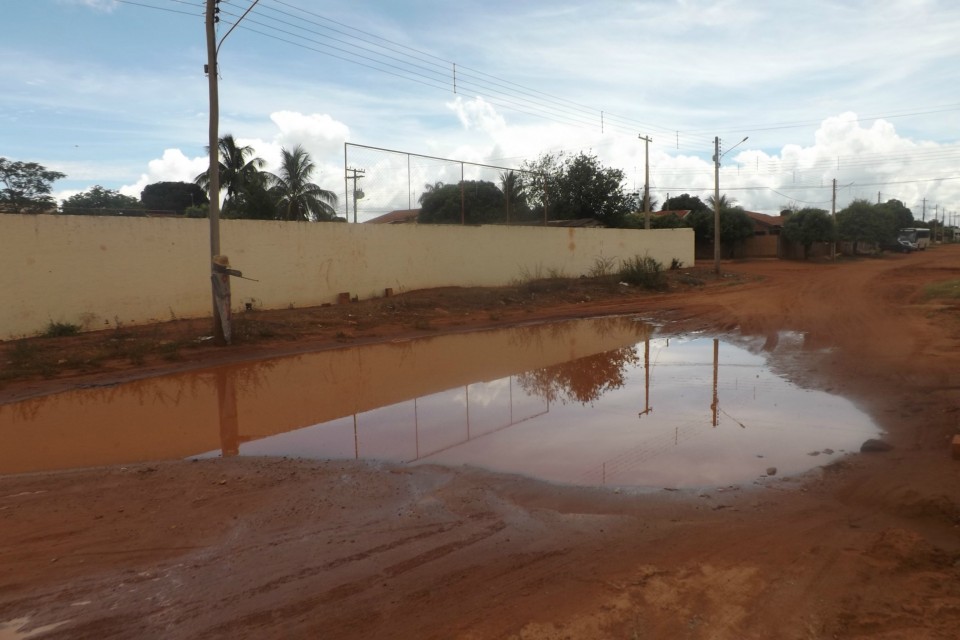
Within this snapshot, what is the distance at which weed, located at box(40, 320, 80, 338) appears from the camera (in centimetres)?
1398

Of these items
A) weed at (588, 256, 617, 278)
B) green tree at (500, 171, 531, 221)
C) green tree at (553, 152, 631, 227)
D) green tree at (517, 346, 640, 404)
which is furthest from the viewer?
green tree at (553, 152, 631, 227)

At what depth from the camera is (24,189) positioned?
2225 centimetres

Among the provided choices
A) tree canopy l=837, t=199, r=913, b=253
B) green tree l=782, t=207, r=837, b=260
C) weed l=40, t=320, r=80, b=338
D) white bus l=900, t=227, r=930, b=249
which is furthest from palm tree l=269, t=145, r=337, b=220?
white bus l=900, t=227, r=930, b=249

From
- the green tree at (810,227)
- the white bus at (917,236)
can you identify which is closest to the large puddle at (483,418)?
the green tree at (810,227)

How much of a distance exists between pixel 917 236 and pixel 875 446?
73178 millimetres

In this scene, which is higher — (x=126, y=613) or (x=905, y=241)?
(x=905, y=241)

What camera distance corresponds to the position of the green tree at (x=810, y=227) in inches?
1935

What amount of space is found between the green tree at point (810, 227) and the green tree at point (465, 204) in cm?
3296

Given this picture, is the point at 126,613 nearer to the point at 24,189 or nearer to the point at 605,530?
the point at 605,530

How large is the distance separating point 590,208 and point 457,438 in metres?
37.9

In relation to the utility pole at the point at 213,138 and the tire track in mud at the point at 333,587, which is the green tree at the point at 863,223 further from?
the tire track in mud at the point at 333,587

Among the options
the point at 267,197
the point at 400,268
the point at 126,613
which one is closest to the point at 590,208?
the point at 267,197

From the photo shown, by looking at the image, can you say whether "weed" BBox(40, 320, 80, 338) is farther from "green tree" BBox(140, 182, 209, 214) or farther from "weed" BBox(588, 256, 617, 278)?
"green tree" BBox(140, 182, 209, 214)

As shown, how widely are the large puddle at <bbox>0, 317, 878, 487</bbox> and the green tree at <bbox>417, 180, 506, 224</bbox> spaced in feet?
35.4
